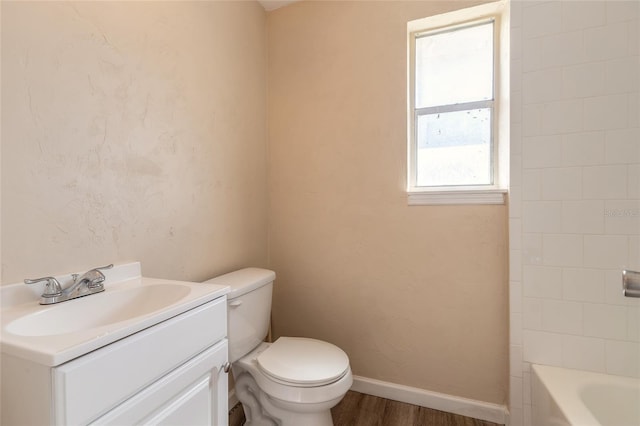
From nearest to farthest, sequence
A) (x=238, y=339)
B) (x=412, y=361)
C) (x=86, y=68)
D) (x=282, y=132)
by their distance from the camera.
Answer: (x=86, y=68) → (x=238, y=339) → (x=412, y=361) → (x=282, y=132)

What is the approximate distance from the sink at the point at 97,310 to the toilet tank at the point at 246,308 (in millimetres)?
308

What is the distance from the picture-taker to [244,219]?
69.1 inches

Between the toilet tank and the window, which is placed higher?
the window

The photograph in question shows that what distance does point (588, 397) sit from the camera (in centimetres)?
120

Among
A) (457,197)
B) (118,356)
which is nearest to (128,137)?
(118,356)

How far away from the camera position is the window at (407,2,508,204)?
1.59 m

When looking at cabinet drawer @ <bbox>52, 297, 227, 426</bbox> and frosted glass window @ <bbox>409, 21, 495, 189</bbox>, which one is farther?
frosted glass window @ <bbox>409, 21, 495, 189</bbox>

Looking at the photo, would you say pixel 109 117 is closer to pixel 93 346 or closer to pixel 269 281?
pixel 93 346

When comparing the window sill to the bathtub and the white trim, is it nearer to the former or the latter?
the bathtub

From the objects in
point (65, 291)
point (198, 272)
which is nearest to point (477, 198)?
point (198, 272)

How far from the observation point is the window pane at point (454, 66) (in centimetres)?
163

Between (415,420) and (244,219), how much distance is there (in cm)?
146

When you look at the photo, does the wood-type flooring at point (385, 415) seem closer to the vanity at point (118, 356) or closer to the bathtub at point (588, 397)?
the bathtub at point (588, 397)

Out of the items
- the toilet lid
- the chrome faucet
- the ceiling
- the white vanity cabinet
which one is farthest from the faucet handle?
the ceiling
